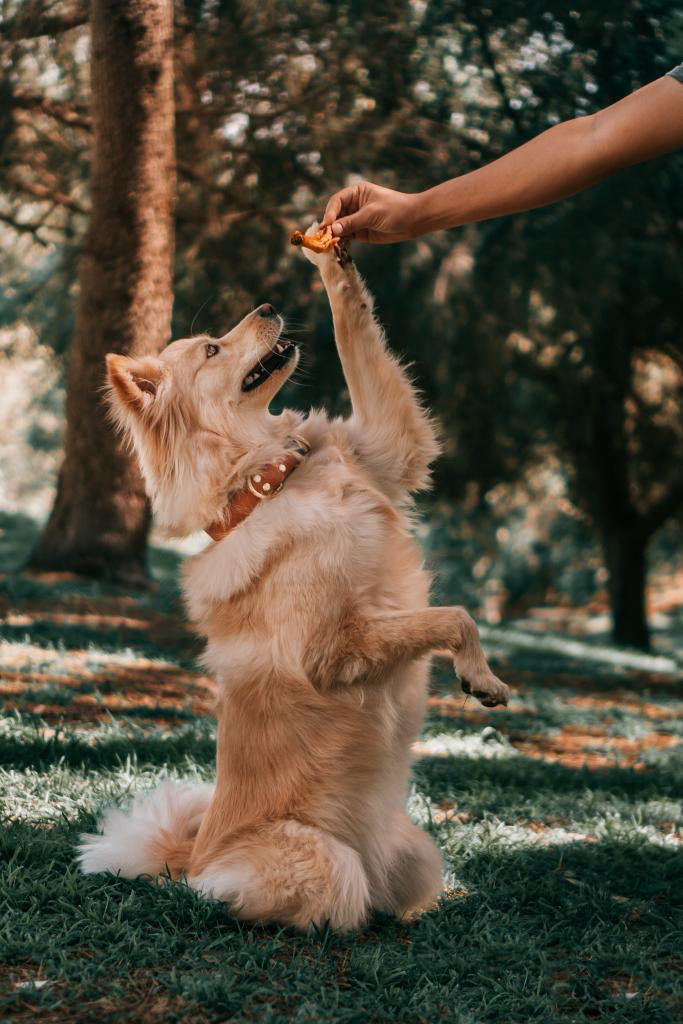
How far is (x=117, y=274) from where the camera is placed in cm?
788

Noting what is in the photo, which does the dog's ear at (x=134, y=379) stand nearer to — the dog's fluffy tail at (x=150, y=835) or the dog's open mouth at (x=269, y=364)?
the dog's open mouth at (x=269, y=364)

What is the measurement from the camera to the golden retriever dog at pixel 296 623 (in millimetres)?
3027

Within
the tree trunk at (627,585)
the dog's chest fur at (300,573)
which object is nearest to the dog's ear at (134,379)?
the dog's chest fur at (300,573)

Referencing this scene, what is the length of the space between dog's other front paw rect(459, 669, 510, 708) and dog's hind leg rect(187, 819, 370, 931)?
2.13 feet

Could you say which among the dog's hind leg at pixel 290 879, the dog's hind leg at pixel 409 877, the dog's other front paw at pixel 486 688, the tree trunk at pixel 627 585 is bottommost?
the tree trunk at pixel 627 585

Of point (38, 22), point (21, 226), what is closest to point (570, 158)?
point (38, 22)

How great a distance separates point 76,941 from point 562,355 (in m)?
9.53

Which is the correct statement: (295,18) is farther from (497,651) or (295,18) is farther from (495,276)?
(497,651)

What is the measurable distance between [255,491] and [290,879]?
4.18 feet

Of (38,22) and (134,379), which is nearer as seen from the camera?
(134,379)

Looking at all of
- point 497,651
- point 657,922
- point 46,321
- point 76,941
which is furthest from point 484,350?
point 76,941

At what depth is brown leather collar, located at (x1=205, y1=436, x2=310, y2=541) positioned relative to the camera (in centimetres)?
337

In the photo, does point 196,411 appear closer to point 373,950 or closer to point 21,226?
point 373,950

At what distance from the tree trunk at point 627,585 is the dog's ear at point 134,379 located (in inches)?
436
